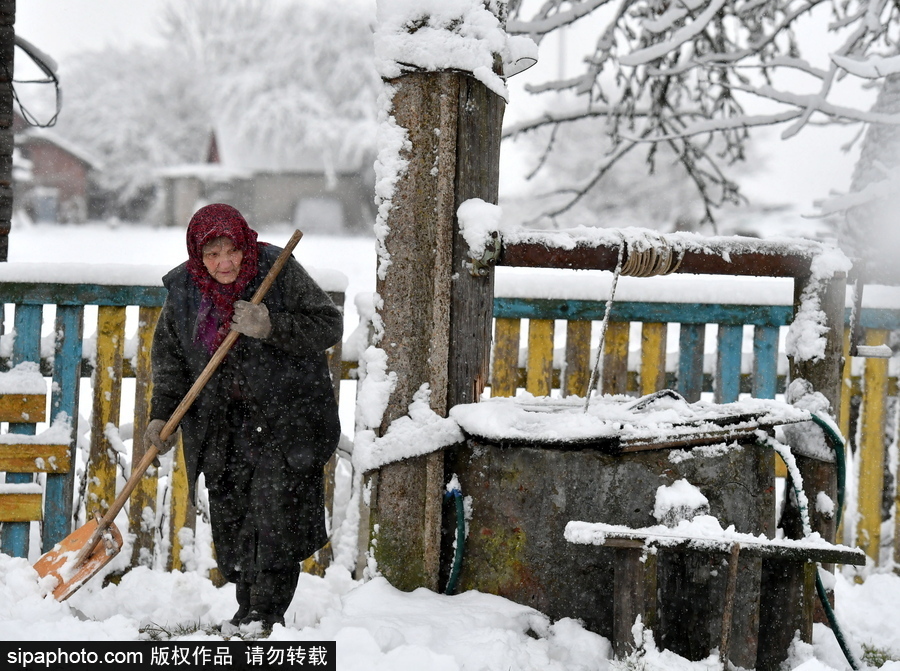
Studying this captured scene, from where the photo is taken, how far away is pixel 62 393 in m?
3.48

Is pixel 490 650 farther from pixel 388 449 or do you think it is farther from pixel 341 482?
pixel 341 482

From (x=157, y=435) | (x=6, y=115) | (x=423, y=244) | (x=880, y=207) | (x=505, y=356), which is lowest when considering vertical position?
(x=157, y=435)

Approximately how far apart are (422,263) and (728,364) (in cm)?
203

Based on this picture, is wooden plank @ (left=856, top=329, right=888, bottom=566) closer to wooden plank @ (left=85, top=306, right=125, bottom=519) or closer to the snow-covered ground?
the snow-covered ground

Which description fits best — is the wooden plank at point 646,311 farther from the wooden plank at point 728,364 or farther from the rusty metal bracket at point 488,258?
the rusty metal bracket at point 488,258

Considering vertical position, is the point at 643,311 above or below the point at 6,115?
below

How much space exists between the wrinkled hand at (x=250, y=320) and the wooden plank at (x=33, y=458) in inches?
59.9

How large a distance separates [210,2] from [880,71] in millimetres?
44563

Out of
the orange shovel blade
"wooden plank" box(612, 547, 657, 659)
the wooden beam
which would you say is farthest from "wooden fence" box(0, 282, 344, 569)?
"wooden plank" box(612, 547, 657, 659)

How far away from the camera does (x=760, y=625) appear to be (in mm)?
2324

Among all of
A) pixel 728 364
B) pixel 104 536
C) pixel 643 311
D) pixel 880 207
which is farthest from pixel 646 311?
pixel 104 536

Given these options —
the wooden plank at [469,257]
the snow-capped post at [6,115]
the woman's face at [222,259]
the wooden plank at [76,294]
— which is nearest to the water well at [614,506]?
the wooden plank at [469,257]

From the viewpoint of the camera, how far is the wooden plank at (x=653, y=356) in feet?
12.1

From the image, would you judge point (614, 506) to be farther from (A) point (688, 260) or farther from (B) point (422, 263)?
(B) point (422, 263)
